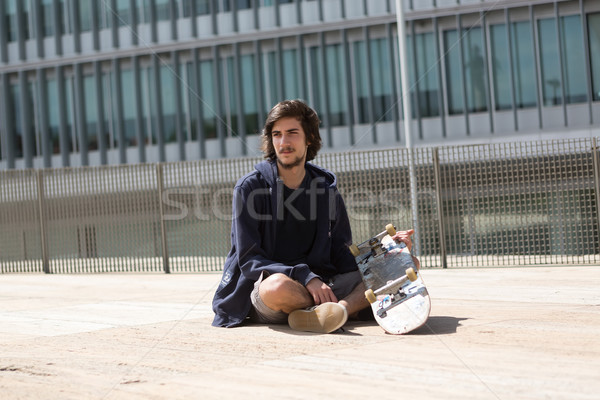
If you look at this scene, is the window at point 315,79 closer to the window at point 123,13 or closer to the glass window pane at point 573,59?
the window at point 123,13

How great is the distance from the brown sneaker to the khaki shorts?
0.75 feet

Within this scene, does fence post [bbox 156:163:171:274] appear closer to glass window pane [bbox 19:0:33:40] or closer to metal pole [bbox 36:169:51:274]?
metal pole [bbox 36:169:51:274]

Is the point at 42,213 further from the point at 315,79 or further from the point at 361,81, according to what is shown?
the point at 361,81

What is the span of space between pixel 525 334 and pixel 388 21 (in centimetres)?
1932

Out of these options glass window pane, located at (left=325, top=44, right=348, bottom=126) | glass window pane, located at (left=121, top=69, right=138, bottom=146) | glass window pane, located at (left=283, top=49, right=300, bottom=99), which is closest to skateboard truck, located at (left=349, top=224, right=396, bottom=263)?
glass window pane, located at (left=325, top=44, right=348, bottom=126)

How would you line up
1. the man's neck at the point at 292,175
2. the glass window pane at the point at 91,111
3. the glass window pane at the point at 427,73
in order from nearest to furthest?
1. the man's neck at the point at 292,175
2. the glass window pane at the point at 427,73
3. the glass window pane at the point at 91,111

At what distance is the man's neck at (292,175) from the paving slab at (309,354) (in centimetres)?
99

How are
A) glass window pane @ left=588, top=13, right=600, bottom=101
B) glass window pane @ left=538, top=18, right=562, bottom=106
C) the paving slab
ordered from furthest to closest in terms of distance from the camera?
glass window pane @ left=538, top=18, right=562, bottom=106, glass window pane @ left=588, top=13, right=600, bottom=101, the paving slab

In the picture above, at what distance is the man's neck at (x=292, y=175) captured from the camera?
604 cm

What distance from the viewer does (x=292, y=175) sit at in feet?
19.9

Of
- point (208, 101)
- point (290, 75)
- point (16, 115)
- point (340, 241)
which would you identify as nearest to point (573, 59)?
point (290, 75)

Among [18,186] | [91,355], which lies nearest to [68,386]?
[91,355]

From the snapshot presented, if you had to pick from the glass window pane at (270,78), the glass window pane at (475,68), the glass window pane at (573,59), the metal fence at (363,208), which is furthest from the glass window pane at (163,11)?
the metal fence at (363,208)

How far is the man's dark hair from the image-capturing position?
19.6 ft
